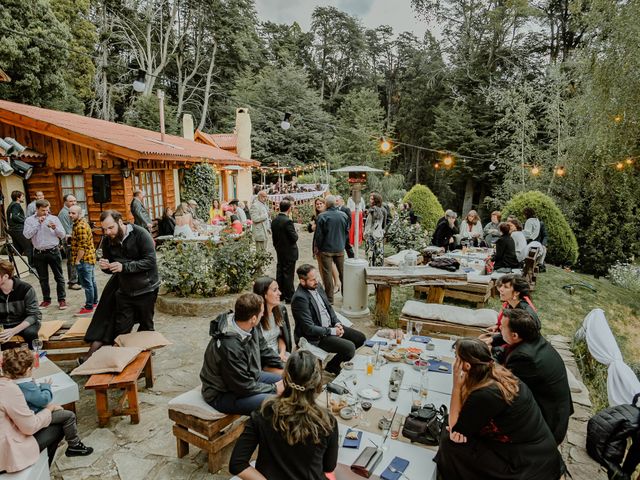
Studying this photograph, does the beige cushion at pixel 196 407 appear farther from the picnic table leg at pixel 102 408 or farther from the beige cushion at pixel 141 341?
the beige cushion at pixel 141 341

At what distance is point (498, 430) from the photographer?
2352 millimetres

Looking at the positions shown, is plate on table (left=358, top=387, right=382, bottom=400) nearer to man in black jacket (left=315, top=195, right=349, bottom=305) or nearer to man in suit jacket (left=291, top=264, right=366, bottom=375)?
man in suit jacket (left=291, top=264, right=366, bottom=375)

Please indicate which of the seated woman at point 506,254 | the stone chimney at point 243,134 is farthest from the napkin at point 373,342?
the stone chimney at point 243,134

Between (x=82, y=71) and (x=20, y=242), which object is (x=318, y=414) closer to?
(x=20, y=242)

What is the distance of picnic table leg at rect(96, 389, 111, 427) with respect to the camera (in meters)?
3.40

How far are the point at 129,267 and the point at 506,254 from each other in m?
6.49

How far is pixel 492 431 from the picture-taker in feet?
7.79

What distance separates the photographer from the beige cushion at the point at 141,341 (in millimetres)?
3955

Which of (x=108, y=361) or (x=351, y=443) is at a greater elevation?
(x=108, y=361)

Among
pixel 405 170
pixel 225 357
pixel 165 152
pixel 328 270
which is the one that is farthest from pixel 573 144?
pixel 405 170

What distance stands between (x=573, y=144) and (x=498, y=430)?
13699mm

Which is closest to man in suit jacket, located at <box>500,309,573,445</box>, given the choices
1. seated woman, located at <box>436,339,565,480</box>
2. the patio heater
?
seated woman, located at <box>436,339,565,480</box>

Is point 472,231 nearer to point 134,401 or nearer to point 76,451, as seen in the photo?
point 134,401

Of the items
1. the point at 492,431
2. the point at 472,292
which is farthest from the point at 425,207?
the point at 492,431
